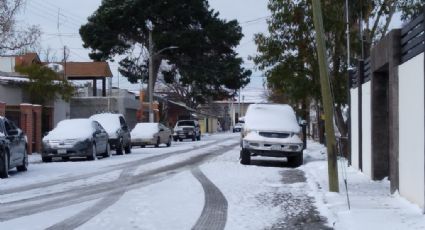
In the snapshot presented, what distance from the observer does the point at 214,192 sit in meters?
13.6

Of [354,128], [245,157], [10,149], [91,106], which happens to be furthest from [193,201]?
[91,106]

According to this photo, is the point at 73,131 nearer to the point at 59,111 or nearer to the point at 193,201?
the point at 193,201

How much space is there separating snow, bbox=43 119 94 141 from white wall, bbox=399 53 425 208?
14.9 m

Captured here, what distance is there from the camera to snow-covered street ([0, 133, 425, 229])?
971 centimetres

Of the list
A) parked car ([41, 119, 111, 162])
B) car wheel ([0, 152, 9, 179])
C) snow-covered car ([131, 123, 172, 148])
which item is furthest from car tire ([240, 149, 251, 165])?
snow-covered car ([131, 123, 172, 148])

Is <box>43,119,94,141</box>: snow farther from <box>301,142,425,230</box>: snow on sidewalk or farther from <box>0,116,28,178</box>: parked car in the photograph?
<box>301,142,425,230</box>: snow on sidewalk

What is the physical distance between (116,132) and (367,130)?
48.5 feet

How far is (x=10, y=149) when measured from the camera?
17.4 meters

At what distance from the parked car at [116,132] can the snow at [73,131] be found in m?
3.14

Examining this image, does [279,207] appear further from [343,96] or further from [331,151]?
[343,96]

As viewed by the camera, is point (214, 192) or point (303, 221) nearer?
point (303, 221)

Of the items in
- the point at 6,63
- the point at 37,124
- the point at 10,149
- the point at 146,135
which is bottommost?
the point at 10,149

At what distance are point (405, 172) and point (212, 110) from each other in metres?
102

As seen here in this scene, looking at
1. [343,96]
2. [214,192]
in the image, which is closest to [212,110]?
[343,96]
